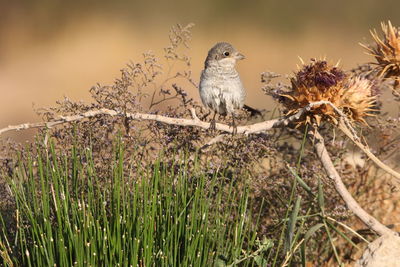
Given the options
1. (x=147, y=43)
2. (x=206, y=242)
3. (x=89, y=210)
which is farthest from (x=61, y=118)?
(x=147, y=43)

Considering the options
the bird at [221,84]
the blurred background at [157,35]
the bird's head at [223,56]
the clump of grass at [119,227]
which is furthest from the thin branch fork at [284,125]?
the blurred background at [157,35]

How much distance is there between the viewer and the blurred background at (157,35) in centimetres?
1592

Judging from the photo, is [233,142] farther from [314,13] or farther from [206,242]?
[314,13]

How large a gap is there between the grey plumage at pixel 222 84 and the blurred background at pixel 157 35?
361 inches

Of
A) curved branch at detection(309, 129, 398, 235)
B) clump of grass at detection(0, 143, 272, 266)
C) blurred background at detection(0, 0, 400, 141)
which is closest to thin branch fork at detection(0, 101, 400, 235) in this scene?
curved branch at detection(309, 129, 398, 235)

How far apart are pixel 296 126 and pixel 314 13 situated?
12.9 metres

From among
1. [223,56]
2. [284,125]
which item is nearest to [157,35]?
[223,56]

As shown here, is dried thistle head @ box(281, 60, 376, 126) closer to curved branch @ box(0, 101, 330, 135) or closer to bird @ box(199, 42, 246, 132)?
curved branch @ box(0, 101, 330, 135)

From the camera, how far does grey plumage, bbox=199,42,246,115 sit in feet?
19.0

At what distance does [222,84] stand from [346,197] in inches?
58.4

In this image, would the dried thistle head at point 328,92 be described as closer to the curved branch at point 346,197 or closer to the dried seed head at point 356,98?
the dried seed head at point 356,98

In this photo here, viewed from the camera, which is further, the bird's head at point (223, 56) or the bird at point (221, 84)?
the bird's head at point (223, 56)

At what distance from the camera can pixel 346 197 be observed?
4.77 metres

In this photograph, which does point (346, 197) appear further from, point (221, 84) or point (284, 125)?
point (221, 84)
